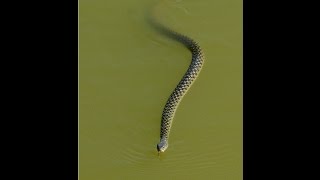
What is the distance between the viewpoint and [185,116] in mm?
4895

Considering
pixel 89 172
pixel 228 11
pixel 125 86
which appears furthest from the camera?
pixel 228 11

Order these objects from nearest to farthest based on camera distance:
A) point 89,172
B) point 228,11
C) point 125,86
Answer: point 89,172
point 125,86
point 228,11

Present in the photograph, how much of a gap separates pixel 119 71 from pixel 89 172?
1161 mm

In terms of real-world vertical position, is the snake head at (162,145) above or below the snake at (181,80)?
below

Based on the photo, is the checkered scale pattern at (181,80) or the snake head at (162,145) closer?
the snake head at (162,145)

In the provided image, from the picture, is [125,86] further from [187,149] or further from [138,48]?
[187,149]

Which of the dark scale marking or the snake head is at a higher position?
the dark scale marking

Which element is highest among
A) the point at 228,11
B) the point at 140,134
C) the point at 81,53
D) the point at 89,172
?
the point at 228,11

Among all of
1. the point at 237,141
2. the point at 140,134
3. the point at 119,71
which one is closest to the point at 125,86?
the point at 119,71

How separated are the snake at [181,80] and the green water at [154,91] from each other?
0.07 m

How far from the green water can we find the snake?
7cm

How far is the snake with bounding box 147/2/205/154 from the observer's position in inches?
185

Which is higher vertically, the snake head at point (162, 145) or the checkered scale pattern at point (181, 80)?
the checkered scale pattern at point (181, 80)

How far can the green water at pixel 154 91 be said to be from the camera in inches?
184
